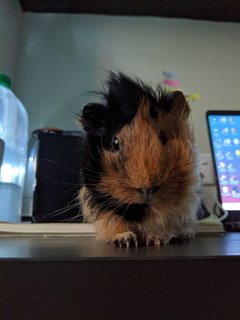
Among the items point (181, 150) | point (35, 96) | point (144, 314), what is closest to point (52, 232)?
point (181, 150)

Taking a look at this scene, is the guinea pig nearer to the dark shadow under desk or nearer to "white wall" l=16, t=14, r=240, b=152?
the dark shadow under desk

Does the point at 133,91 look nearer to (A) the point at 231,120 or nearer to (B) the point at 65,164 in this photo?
(B) the point at 65,164

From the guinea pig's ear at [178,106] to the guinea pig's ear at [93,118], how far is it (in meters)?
0.13

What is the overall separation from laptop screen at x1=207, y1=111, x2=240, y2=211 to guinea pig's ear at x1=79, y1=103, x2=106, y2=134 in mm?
538

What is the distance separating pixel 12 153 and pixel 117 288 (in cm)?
86

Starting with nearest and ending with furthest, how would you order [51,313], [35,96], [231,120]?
[51,313], [231,120], [35,96]

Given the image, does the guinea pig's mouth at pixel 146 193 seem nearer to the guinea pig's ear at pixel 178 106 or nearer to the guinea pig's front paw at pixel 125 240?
the guinea pig's front paw at pixel 125 240

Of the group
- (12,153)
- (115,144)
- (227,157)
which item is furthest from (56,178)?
(227,157)

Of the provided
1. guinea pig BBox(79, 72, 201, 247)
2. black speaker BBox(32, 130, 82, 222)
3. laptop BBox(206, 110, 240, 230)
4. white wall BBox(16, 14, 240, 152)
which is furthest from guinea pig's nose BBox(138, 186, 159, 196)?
white wall BBox(16, 14, 240, 152)

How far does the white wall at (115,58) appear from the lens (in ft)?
4.02

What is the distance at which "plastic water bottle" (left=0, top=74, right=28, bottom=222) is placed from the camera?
38.7 inches

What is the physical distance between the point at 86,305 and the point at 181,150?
34 cm

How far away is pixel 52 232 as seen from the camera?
0.69m

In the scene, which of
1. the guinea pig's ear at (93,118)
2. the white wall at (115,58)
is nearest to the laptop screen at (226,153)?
the white wall at (115,58)
